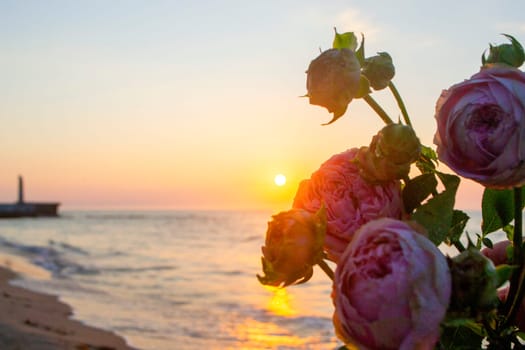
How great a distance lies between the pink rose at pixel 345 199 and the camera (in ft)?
2.73

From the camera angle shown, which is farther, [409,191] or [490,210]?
[490,210]

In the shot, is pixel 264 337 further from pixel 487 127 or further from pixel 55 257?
pixel 55 257

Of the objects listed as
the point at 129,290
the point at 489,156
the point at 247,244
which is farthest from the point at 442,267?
the point at 247,244

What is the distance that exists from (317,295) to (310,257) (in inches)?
535

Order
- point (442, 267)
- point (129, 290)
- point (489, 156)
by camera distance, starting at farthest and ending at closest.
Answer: point (129, 290)
point (489, 156)
point (442, 267)

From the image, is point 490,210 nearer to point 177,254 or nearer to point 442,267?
point 442,267

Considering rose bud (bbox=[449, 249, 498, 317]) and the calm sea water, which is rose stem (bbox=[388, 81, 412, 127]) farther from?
the calm sea water

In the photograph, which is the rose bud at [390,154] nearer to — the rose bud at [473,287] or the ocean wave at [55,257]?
the rose bud at [473,287]

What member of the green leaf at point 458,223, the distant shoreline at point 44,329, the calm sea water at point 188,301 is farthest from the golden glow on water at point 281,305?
the green leaf at point 458,223

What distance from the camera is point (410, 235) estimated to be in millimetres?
673

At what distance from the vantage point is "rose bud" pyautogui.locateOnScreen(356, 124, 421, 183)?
2.52 feet

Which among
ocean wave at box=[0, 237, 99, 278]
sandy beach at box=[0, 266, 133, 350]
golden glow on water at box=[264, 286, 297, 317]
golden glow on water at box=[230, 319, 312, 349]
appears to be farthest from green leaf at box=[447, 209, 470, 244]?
ocean wave at box=[0, 237, 99, 278]

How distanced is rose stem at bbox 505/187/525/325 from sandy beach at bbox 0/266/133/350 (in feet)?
23.8

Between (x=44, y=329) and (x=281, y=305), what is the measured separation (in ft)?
15.7
